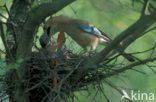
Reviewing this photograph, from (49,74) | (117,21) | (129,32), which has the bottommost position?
(49,74)

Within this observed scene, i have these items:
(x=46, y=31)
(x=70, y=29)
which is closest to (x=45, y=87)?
(x=46, y=31)

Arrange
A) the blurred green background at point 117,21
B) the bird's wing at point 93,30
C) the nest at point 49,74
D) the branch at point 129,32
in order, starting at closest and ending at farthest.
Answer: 1. the branch at point 129,32
2. the nest at point 49,74
3. the blurred green background at point 117,21
4. the bird's wing at point 93,30

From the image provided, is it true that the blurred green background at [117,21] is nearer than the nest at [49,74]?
No

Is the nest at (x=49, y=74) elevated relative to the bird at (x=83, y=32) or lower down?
lower down

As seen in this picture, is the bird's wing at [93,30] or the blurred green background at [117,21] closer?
the blurred green background at [117,21]

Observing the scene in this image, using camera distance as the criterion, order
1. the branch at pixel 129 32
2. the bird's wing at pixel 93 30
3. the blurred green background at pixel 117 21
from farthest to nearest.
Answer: the bird's wing at pixel 93 30 → the blurred green background at pixel 117 21 → the branch at pixel 129 32

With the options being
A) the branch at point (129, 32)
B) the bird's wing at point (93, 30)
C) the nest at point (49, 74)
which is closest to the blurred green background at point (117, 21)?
the bird's wing at point (93, 30)

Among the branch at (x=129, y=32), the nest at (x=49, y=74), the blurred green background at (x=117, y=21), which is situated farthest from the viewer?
the blurred green background at (x=117, y=21)

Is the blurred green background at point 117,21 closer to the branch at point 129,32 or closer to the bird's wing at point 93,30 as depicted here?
the bird's wing at point 93,30

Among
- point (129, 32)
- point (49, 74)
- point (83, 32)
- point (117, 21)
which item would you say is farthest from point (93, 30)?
point (129, 32)

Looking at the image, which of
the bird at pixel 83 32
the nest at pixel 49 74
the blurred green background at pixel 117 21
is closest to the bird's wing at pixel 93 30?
the bird at pixel 83 32

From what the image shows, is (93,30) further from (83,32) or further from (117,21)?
(117,21)

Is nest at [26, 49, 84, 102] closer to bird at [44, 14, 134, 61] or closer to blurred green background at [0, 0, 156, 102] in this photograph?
blurred green background at [0, 0, 156, 102]

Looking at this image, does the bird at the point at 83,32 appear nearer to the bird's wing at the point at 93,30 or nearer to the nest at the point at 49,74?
the bird's wing at the point at 93,30
